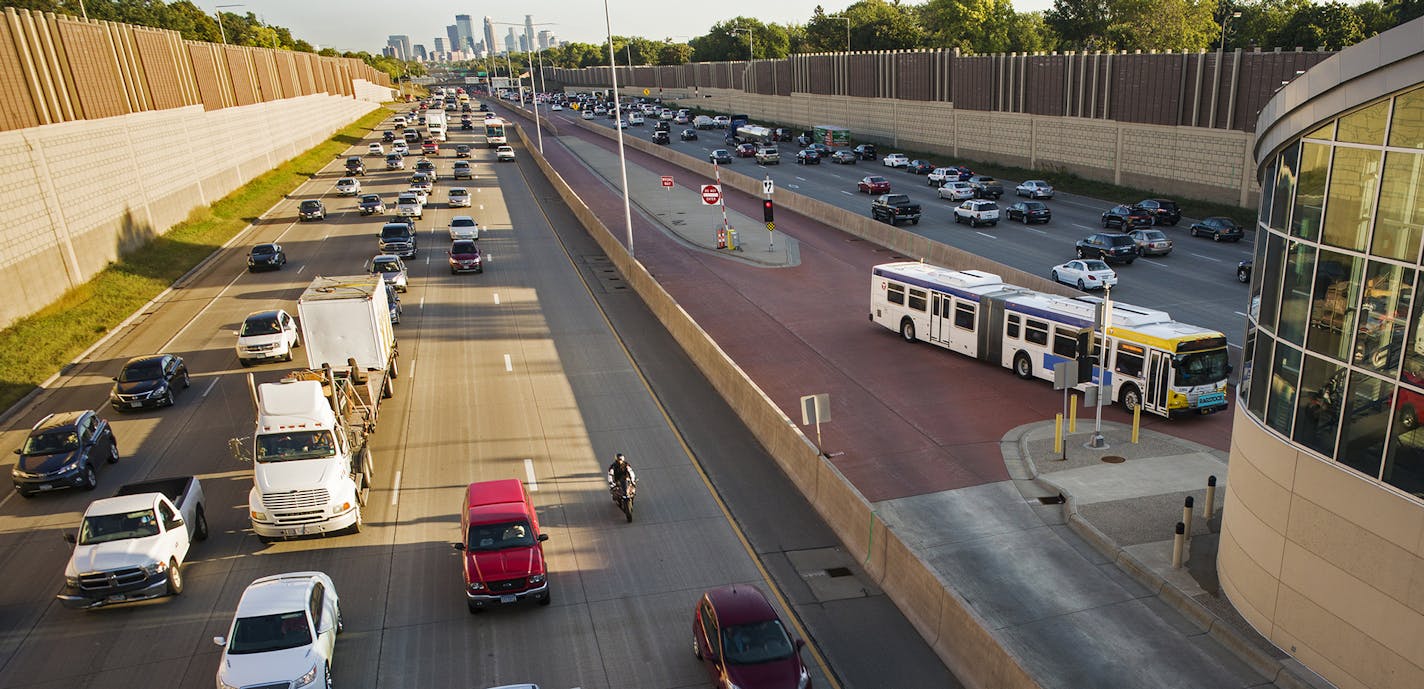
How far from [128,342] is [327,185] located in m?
50.6

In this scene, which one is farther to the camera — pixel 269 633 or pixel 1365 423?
pixel 269 633

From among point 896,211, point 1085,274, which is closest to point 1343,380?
point 1085,274

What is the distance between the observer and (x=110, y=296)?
41062mm

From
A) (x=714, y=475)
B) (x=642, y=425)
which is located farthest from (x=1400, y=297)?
(x=642, y=425)

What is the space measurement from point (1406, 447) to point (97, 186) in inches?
2076

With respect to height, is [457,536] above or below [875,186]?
above

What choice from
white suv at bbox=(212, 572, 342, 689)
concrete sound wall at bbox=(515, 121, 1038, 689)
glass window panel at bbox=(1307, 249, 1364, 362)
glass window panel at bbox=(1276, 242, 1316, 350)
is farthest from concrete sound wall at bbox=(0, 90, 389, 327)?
glass window panel at bbox=(1307, 249, 1364, 362)

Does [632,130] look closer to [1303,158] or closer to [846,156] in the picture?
[846,156]

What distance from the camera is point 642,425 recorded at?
24984mm

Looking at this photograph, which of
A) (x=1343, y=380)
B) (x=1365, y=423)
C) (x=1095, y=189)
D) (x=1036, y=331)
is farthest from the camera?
Answer: (x=1095, y=189)

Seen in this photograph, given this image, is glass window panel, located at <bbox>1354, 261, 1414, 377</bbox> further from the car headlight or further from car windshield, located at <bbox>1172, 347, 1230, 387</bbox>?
the car headlight

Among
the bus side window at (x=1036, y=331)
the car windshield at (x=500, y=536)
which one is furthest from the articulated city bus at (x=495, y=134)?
the car windshield at (x=500, y=536)

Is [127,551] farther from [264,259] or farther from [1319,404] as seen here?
[264,259]

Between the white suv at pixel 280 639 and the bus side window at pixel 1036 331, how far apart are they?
20.9 metres
